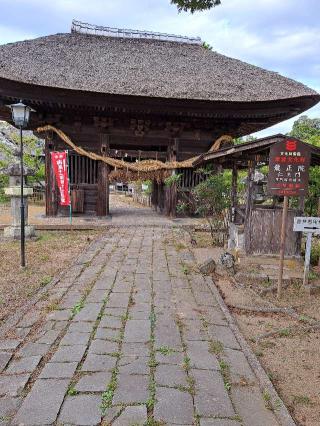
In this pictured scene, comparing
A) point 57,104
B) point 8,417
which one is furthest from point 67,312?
point 57,104

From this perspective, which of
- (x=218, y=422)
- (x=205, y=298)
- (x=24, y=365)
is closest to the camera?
(x=218, y=422)

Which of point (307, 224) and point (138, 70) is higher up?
point (138, 70)

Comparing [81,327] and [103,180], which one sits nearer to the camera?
[81,327]

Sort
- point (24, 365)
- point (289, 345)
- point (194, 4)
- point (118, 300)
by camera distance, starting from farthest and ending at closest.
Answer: point (118, 300) < point (194, 4) < point (289, 345) < point (24, 365)

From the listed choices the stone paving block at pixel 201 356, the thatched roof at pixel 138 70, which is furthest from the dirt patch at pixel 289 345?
the thatched roof at pixel 138 70

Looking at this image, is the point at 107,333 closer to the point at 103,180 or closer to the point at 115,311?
the point at 115,311

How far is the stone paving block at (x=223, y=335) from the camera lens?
3505 mm

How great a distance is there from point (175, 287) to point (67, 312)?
1.71 metres

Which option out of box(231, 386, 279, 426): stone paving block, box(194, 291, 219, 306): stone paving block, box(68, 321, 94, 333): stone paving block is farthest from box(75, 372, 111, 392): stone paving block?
box(194, 291, 219, 306): stone paving block

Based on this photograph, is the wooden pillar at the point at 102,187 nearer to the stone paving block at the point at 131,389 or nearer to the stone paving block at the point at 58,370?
the stone paving block at the point at 58,370

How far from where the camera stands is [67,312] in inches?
163

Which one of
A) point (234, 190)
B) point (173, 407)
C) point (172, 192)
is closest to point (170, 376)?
point (173, 407)

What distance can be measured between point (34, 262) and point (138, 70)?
26.7ft

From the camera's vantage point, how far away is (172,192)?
12734 millimetres
